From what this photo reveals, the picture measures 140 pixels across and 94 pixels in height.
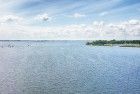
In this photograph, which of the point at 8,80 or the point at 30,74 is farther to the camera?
the point at 30,74

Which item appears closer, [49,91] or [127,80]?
[49,91]

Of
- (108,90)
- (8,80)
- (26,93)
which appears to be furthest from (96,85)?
(8,80)

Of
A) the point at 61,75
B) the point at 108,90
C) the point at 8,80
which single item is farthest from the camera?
the point at 61,75

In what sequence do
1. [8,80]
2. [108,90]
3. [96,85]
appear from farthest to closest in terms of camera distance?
[8,80]
[96,85]
[108,90]

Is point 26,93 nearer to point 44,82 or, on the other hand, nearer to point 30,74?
point 44,82

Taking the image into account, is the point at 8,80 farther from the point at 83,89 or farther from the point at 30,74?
the point at 83,89

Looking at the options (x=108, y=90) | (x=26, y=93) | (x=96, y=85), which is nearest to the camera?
(x=26, y=93)

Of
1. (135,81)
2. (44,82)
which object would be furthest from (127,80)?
(44,82)

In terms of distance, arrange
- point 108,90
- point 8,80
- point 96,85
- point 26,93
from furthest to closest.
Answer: point 8,80
point 96,85
point 108,90
point 26,93
